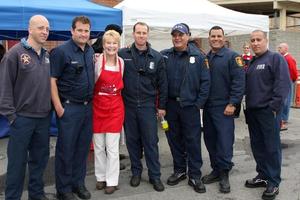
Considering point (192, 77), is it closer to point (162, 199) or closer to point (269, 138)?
point (269, 138)

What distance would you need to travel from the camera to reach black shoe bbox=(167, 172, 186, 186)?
5.17 metres

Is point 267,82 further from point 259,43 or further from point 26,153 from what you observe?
point 26,153

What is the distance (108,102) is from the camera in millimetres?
4719

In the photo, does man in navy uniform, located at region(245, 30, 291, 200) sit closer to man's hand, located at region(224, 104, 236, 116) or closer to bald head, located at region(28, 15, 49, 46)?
man's hand, located at region(224, 104, 236, 116)

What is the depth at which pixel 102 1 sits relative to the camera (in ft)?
40.7

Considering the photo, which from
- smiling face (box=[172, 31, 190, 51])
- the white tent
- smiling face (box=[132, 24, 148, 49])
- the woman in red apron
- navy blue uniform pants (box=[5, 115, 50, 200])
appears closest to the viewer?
navy blue uniform pants (box=[5, 115, 50, 200])

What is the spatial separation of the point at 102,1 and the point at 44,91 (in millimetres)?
8745

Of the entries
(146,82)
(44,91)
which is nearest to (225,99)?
(146,82)

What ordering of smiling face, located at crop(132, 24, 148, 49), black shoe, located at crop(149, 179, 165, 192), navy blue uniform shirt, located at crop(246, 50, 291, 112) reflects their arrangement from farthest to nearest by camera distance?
black shoe, located at crop(149, 179, 165, 192), smiling face, located at crop(132, 24, 148, 49), navy blue uniform shirt, located at crop(246, 50, 291, 112)

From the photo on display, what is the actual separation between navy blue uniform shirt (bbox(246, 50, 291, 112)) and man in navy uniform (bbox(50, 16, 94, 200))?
1775mm

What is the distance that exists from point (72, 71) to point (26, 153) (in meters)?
0.93

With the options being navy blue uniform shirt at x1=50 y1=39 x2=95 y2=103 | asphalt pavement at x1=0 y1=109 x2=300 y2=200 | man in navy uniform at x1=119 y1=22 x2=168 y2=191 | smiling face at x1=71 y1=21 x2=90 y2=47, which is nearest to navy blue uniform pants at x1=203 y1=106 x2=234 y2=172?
asphalt pavement at x1=0 y1=109 x2=300 y2=200

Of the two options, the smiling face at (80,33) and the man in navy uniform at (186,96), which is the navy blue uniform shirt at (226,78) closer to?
the man in navy uniform at (186,96)

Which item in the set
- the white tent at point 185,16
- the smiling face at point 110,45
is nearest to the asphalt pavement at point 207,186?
the smiling face at point 110,45
